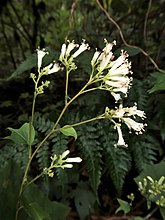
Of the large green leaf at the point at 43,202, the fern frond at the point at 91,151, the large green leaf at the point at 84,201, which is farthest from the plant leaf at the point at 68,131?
the large green leaf at the point at 84,201

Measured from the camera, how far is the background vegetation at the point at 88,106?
4.41ft

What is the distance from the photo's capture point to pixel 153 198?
4.38 ft

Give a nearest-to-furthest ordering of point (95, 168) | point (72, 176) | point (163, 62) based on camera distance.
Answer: point (95, 168) < point (72, 176) < point (163, 62)

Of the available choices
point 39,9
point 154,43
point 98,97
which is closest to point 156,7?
point 154,43

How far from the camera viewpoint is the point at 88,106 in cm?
154

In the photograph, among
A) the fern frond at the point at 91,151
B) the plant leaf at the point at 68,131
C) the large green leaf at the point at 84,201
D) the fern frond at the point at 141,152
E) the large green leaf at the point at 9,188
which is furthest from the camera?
the large green leaf at the point at 84,201

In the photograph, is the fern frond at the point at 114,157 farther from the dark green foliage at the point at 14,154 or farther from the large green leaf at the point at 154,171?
the dark green foliage at the point at 14,154

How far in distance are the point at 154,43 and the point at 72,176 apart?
32.2 inches

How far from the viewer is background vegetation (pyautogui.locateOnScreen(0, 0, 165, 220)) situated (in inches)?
52.9

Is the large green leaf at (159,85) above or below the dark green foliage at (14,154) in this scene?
above

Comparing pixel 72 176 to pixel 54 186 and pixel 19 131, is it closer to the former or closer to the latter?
pixel 54 186

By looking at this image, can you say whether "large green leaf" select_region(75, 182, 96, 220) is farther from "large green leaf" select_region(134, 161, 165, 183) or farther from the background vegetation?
"large green leaf" select_region(134, 161, 165, 183)

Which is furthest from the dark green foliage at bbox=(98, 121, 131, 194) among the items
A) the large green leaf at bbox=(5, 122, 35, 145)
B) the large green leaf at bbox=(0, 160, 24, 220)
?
the large green leaf at bbox=(5, 122, 35, 145)

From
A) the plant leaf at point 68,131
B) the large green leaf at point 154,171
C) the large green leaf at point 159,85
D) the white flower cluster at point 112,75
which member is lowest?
the large green leaf at point 154,171
